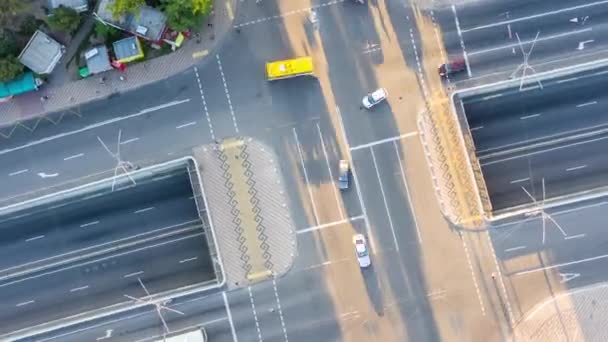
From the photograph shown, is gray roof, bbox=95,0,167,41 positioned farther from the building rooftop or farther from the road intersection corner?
the road intersection corner

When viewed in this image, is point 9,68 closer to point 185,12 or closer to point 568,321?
point 185,12

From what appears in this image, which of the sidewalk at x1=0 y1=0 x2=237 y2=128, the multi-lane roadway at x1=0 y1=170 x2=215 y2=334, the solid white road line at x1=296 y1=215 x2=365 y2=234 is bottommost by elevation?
the solid white road line at x1=296 y1=215 x2=365 y2=234

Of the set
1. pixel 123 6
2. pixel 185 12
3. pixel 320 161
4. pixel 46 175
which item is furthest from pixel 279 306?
pixel 123 6

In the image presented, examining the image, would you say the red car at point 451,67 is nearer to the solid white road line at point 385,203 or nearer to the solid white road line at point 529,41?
the solid white road line at point 529,41

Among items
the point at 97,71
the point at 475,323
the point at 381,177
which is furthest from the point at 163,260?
the point at 475,323

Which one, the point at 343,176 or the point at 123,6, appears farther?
the point at 343,176

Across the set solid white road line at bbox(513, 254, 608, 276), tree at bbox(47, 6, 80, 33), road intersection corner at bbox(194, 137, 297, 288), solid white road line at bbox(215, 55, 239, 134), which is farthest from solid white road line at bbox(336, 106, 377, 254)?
tree at bbox(47, 6, 80, 33)
